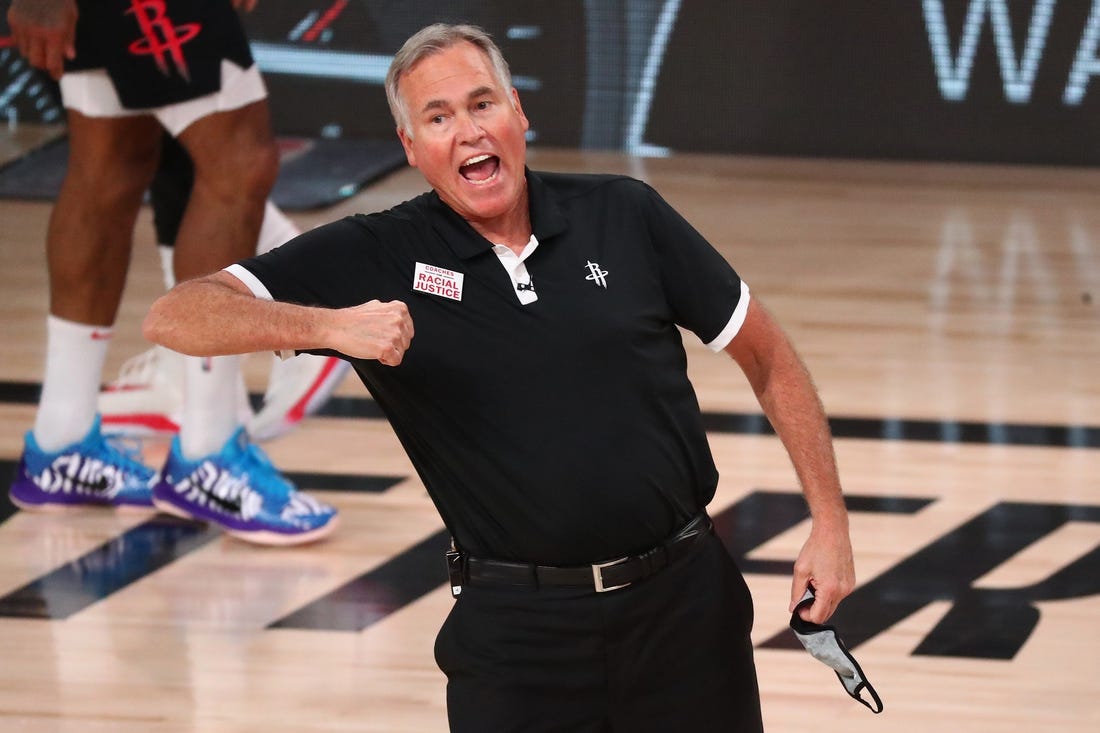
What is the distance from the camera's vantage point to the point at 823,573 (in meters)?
1.98

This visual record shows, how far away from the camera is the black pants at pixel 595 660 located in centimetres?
190

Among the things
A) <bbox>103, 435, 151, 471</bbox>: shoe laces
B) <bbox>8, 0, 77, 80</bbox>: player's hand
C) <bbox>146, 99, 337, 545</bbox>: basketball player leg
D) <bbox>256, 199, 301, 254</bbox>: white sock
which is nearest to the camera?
<bbox>8, 0, 77, 80</bbox>: player's hand

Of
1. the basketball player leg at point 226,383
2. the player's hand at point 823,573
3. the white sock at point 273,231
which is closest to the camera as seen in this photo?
the player's hand at point 823,573

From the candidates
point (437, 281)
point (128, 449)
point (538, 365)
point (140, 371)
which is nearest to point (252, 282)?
point (437, 281)

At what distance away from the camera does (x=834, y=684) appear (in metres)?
2.75

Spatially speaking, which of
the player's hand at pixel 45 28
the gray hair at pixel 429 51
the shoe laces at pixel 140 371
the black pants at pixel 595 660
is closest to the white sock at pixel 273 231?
the shoe laces at pixel 140 371

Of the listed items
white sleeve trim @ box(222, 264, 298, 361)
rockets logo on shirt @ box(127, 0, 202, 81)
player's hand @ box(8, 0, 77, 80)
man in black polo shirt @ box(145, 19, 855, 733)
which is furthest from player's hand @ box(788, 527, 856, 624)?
player's hand @ box(8, 0, 77, 80)

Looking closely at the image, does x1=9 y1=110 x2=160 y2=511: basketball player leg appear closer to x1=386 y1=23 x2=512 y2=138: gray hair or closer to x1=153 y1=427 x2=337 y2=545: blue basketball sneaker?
x1=153 y1=427 x2=337 y2=545: blue basketball sneaker

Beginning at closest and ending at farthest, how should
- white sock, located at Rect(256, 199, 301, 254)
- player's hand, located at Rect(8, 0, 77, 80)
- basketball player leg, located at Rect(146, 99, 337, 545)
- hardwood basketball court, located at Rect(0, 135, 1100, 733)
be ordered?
hardwood basketball court, located at Rect(0, 135, 1100, 733) → player's hand, located at Rect(8, 0, 77, 80) → basketball player leg, located at Rect(146, 99, 337, 545) → white sock, located at Rect(256, 199, 301, 254)

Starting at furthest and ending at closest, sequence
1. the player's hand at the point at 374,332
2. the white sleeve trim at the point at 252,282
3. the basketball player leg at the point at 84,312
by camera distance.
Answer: the basketball player leg at the point at 84,312, the white sleeve trim at the point at 252,282, the player's hand at the point at 374,332

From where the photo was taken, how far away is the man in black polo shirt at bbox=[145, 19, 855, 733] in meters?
1.88

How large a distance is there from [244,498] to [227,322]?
1552mm

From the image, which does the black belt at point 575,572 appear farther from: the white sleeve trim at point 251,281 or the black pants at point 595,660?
the white sleeve trim at point 251,281

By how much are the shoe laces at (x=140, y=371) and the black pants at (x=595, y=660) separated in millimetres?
2148
